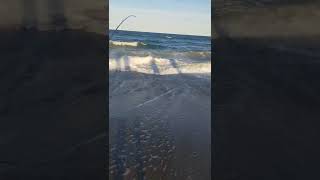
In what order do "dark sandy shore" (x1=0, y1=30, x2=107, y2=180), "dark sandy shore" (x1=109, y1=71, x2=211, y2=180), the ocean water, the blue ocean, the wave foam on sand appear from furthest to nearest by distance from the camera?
the blue ocean < the ocean water < the wave foam on sand < "dark sandy shore" (x1=109, y1=71, x2=211, y2=180) < "dark sandy shore" (x1=0, y1=30, x2=107, y2=180)

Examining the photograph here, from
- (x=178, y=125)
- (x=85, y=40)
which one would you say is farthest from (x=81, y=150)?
(x=178, y=125)

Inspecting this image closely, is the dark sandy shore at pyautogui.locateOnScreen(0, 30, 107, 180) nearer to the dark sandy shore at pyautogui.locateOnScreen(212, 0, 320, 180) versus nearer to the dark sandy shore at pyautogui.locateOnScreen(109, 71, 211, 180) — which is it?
the dark sandy shore at pyautogui.locateOnScreen(212, 0, 320, 180)

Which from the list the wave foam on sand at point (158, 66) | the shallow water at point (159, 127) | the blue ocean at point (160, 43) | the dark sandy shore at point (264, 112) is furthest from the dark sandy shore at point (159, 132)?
the blue ocean at point (160, 43)

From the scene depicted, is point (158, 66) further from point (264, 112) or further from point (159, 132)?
point (264, 112)

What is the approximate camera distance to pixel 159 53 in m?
18.8

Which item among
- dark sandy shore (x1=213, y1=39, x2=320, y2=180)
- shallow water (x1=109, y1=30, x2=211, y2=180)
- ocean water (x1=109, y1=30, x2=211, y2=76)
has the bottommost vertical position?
ocean water (x1=109, y1=30, x2=211, y2=76)

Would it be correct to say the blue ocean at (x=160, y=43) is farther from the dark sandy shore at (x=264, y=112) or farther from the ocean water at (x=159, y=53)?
the dark sandy shore at (x=264, y=112)

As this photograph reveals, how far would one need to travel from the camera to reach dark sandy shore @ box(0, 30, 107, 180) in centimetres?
Result: 225

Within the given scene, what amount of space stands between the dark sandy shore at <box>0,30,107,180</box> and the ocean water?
9.04 meters

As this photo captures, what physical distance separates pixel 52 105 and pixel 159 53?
1657 centimetres

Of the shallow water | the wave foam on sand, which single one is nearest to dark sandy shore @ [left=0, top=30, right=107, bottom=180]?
the shallow water

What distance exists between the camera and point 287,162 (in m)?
2.38

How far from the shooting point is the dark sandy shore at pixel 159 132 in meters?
4.30

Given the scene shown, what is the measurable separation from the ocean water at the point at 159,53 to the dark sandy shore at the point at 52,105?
9.04 metres
